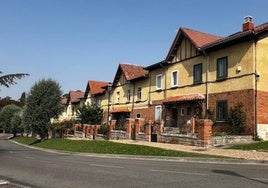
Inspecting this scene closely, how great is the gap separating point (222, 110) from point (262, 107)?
11.7 ft

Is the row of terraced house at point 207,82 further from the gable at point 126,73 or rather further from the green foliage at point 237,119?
the gable at point 126,73

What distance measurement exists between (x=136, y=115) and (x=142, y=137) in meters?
11.5

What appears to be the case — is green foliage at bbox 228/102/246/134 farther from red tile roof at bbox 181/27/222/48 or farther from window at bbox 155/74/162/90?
window at bbox 155/74/162/90

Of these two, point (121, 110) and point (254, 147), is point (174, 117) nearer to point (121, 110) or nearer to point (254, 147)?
point (121, 110)

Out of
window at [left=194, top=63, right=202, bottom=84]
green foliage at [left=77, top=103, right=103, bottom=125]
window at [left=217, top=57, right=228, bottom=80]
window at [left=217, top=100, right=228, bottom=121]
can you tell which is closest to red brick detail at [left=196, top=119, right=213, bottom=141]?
window at [left=217, top=100, right=228, bottom=121]

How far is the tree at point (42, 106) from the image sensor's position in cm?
5212

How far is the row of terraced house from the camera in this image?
93.2 feet

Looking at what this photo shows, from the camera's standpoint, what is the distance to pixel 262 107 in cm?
2845

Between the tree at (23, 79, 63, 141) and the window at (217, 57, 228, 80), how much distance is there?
27417 millimetres

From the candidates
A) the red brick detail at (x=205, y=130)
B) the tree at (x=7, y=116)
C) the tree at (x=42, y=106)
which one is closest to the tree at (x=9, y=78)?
the red brick detail at (x=205, y=130)

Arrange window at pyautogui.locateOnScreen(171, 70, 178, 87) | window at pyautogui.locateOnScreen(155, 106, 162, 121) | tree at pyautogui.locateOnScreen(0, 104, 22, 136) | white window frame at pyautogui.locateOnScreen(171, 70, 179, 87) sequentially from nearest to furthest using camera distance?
white window frame at pyautogui.locateOnScreen(171, 70, 179, 87), window at pyautogui.locateOnScreen(171, 70, 178, 87), window at pyautogui.locateOnScreen(155, 106, 162, 121), tree at pyautogui.locateOnScreen(0, 104, 22, 136)

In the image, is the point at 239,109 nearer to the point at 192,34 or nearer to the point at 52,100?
the point at 192,34

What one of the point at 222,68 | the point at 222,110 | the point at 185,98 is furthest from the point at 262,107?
the point at 185,98

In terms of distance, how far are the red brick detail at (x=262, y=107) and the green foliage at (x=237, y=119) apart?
110cm
